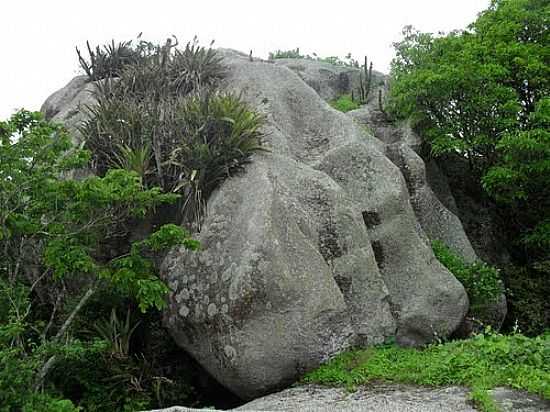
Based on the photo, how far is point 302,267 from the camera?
9.15 metres

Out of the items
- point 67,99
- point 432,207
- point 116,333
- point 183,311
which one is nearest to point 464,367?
point 183,311

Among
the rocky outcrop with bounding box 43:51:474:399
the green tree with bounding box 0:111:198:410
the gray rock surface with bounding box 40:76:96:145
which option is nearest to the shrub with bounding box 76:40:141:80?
the gray rock surface with bounding box 40:76:96:145

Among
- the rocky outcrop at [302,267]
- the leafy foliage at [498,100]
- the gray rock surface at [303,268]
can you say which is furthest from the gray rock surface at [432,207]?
the gray rock surface at [303,268]

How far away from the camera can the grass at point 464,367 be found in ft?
23.1

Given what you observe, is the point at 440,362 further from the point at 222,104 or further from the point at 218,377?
the point at 222,104

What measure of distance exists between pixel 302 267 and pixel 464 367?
9.10 feet

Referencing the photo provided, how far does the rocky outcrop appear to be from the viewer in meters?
8.64

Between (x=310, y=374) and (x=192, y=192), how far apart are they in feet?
11.8

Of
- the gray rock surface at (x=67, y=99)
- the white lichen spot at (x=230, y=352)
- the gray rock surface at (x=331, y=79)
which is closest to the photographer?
the white lichen spot at (x=230, y=352)

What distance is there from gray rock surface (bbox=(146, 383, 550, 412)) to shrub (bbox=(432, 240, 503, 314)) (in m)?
4.94

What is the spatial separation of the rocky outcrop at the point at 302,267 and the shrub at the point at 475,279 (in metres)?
0.82

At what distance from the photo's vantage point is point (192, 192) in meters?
10.0

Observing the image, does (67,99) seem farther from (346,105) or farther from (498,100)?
(498,100)

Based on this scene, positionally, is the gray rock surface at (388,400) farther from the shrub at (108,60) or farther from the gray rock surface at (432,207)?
the shrub at (108,60)
